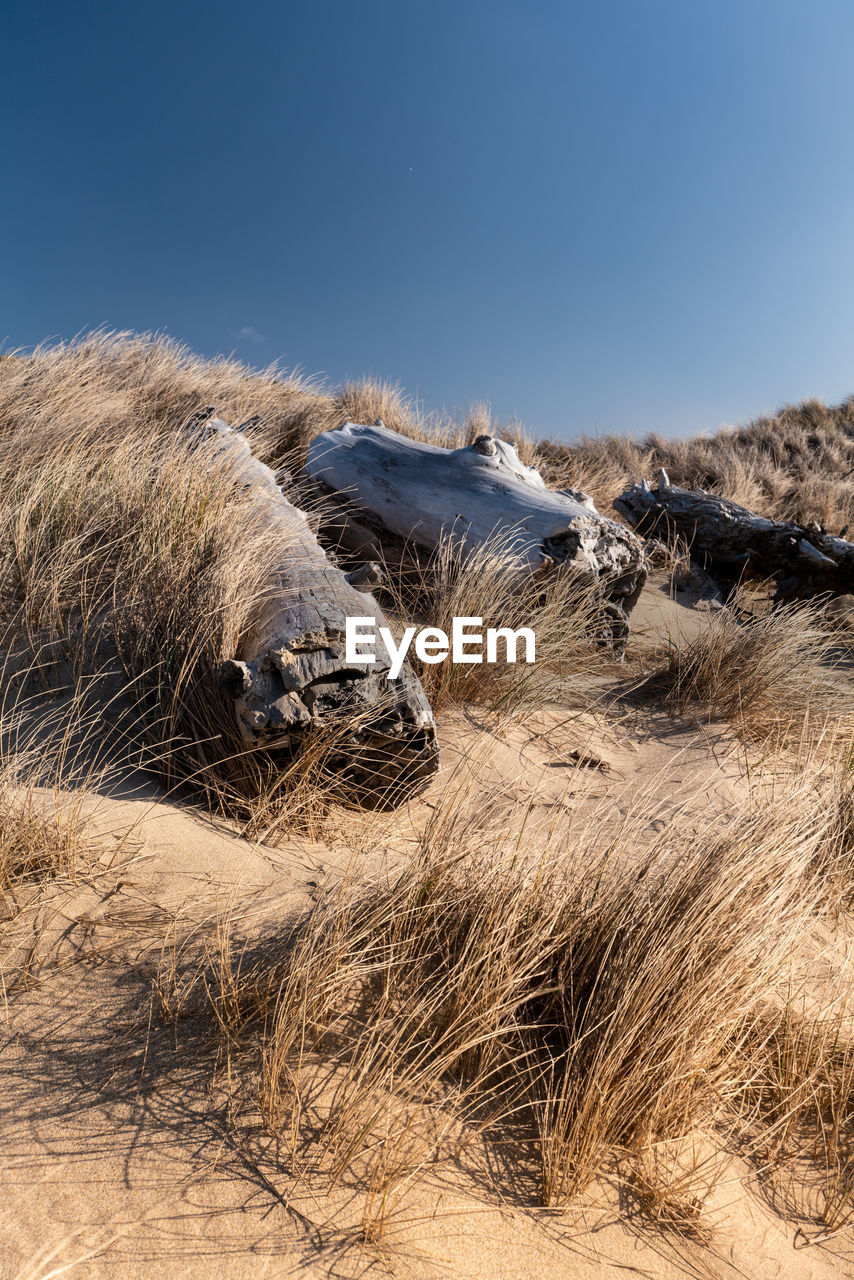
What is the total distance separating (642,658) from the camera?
5016 millimetres

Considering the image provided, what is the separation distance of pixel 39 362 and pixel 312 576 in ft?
20.3

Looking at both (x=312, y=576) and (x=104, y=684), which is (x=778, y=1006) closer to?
(x=312, y=576)

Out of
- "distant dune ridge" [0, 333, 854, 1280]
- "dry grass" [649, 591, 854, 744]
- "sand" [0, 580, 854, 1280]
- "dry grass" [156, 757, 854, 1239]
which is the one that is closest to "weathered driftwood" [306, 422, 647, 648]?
"dry grass" [649, 591, 854, 744]

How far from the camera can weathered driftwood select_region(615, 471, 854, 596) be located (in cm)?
634

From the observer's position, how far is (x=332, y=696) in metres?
2.87

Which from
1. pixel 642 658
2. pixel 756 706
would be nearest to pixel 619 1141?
pixel 756 706

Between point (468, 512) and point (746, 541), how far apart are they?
308cm

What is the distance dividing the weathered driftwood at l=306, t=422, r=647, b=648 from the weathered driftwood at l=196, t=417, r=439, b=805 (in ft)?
5.56

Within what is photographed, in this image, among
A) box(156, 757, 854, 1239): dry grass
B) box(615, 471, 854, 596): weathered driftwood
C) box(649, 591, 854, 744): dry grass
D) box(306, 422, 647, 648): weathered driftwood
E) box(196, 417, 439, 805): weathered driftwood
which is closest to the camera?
box(156, 757, 854, 1239): dry grass

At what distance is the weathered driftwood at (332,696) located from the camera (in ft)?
9.06

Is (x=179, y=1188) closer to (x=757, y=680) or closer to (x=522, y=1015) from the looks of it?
(x=522, y=1015)

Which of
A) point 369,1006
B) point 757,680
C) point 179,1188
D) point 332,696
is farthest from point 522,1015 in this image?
point 757,680

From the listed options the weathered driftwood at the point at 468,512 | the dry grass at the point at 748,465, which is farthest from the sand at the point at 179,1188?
the dry grass at the point at 748,465

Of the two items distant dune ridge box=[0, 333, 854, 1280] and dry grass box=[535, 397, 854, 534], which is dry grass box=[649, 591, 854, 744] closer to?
distant dune ridge box=[0, 333, 854, 1280]
